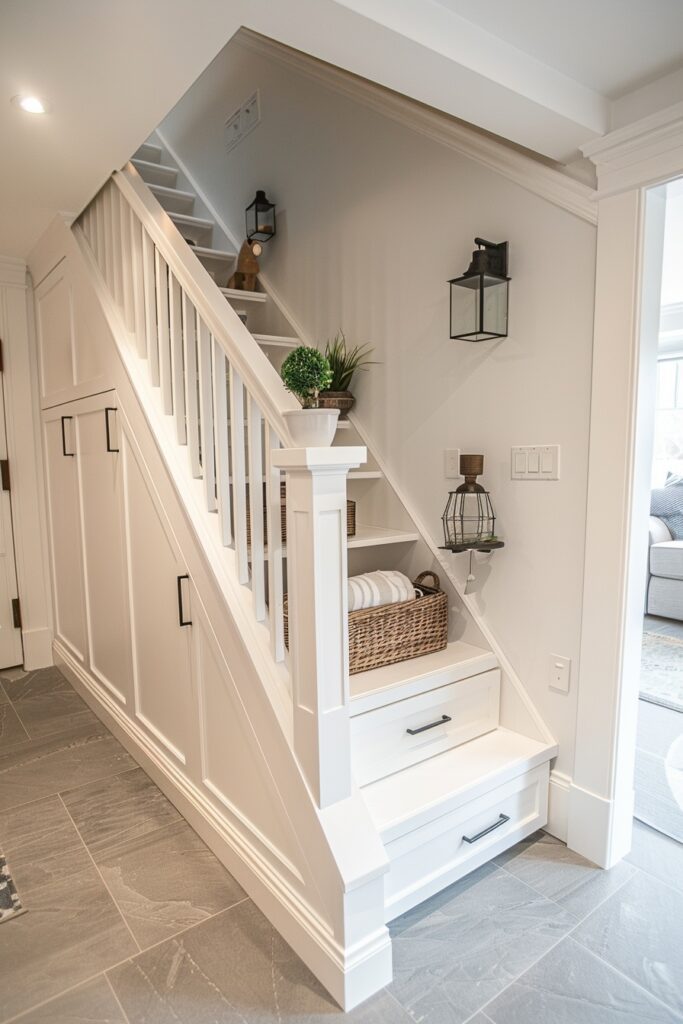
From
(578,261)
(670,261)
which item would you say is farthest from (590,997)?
(670,261)

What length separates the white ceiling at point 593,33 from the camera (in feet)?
4.31

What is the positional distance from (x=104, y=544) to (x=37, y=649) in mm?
1280

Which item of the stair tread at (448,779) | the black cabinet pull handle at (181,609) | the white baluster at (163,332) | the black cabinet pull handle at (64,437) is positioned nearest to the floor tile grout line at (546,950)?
the stair tread at (448,779)

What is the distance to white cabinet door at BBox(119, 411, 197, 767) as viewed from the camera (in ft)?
6.68

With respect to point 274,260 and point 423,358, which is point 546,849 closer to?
point 423,358

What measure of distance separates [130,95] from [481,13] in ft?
3.17

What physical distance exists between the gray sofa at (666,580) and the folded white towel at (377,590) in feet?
10.1

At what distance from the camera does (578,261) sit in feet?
5.72

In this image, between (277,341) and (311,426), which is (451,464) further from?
(277,341)

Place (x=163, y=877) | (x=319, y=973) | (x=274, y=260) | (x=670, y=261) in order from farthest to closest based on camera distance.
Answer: (x=670, y=261) < (x=274, y=260) < (x=163, y=877) < (x=319, y=973)

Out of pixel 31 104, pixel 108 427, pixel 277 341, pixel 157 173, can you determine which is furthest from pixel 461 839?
pixel 157 173

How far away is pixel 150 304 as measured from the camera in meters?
2.14

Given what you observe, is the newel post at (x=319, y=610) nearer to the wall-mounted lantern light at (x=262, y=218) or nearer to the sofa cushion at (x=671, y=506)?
the wall-mounted lantern light at (x=262, y=218)

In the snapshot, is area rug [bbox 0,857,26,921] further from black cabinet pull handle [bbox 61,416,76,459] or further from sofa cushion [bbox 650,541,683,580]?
sofa cushion [bbox 650,541,683,580]
